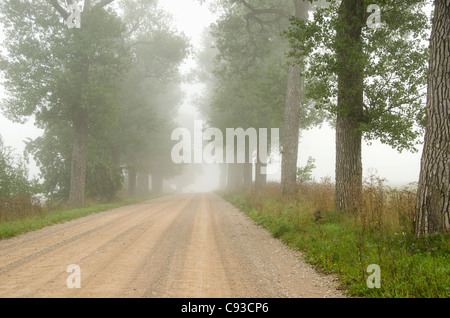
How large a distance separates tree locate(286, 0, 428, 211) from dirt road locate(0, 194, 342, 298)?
384 cm

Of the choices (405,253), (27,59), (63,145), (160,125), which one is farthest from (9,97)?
(405,253)

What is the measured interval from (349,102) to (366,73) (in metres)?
0.86

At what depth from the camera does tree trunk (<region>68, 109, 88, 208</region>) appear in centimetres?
1867

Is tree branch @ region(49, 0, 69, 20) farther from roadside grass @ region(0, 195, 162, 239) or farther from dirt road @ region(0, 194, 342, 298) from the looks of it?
dirt road @ region(0, 194, 342, 298)

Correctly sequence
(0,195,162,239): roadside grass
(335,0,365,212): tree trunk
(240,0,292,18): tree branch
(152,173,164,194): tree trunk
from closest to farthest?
(335,0,365,212): tree trunk < (0,195,162,239): roadside grass < (240,0,292,18): tree branch < (152,173,164,194): tree trunk

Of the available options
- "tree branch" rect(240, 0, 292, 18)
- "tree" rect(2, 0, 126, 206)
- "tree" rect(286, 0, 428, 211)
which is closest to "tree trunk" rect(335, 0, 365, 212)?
"tree" rect(286, 0, 428, 211)

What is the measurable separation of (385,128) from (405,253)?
419 cm

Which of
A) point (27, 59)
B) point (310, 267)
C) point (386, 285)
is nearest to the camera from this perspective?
point (386, 285)

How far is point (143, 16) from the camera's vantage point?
2625 centimetres

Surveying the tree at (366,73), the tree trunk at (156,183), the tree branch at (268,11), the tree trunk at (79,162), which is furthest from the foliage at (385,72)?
the tree trunk at (156,183)

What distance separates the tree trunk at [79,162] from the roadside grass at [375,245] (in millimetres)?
13054

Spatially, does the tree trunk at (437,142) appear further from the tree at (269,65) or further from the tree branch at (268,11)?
the tree branch at (268,11)

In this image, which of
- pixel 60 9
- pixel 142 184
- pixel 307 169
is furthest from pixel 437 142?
pixel 142 184
